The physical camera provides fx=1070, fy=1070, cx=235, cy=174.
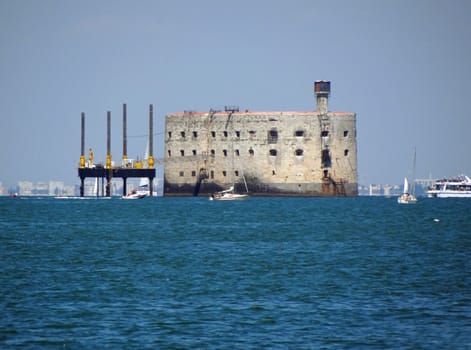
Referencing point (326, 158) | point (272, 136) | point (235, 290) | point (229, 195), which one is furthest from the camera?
point (272, 136)

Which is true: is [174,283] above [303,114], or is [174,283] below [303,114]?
below

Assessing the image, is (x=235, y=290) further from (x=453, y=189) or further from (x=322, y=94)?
(x=453, y=189)

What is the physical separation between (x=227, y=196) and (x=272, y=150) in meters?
6.37

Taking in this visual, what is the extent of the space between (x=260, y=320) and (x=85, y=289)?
644 cm

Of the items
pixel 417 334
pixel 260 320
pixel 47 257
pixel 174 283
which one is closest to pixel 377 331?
pixel 417 334

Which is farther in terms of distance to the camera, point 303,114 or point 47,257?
point 303,114

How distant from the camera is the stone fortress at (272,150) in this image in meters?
104

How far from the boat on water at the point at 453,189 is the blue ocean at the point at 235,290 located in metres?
93.8

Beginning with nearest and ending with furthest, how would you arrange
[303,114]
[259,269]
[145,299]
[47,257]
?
1. [145,299]
2. [259,269]
3. [47,257]
4. [303,114]

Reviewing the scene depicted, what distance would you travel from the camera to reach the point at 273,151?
10400cm

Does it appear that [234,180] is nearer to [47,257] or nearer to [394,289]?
[47,257]

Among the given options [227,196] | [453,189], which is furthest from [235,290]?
[453,189]

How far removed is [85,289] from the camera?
27.5 meters

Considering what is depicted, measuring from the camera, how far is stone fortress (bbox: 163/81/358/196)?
10362 cm
